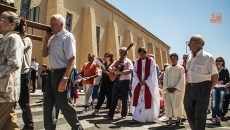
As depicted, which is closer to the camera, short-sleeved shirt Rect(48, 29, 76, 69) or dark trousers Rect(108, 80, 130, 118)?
short-sleeved shirt Rect(48, 29, 76, 69)

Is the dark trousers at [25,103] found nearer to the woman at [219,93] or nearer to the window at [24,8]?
the woman at [219,93]

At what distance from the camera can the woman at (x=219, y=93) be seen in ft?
23.7

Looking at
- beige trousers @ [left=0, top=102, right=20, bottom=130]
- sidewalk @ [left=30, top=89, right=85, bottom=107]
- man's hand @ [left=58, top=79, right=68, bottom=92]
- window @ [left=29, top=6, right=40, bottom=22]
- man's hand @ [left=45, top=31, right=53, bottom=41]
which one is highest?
window @ [left=29, top=6, right=40, bottom=22]

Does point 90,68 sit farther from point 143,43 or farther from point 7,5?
point 143,43

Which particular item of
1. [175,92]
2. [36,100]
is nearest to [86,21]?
[36,100]

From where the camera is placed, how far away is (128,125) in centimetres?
585

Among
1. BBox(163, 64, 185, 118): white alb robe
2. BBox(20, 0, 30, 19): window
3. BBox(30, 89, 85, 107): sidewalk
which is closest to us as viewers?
BBox(163, 64, 185, 118): white alb robe

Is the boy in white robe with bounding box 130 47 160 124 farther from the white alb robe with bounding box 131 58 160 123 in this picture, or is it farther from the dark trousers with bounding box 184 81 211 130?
the dark trousers with bounding box 184 81 211 130

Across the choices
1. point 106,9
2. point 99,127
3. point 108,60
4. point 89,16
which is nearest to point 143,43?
point 106,9

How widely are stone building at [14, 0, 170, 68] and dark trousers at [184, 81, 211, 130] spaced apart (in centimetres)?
985

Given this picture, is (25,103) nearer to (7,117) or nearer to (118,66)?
(7,117)

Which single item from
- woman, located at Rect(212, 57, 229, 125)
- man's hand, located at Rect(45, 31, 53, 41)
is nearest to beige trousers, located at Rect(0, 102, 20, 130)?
man's hand, located at Rect(45, 31, 53, 41)

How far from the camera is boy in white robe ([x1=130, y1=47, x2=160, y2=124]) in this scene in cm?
645

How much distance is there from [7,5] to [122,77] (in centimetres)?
415
